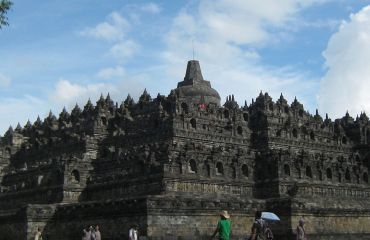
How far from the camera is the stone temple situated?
155 feet

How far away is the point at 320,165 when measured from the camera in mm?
64000

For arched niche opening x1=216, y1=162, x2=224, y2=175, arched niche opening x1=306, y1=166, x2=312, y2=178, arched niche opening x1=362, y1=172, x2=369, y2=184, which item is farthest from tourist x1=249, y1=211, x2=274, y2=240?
arched niche opening x1=362, y1=172, x2=369, y2=184

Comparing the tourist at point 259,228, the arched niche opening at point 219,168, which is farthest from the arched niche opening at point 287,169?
the tourist at point 259,228

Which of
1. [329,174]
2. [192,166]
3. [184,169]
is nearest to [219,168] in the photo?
[192,166]

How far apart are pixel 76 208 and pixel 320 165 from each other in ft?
84.1

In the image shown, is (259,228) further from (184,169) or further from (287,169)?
(287,169)

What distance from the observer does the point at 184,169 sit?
184 feet

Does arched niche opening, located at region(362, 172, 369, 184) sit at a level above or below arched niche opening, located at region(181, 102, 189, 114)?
below

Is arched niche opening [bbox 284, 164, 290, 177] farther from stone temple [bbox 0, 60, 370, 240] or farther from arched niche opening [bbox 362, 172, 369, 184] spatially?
arched niche opening [bbox 362, 172, 369, 184]

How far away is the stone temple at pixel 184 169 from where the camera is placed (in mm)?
47156

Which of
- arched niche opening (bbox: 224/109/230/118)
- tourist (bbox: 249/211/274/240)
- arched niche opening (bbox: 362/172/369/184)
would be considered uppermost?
arched niche opening (bbox: 224/109/230/118)

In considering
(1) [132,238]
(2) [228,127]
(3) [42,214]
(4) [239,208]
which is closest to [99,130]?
(2) [228,127]

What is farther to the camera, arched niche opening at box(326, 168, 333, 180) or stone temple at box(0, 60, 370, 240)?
arched niche opening at box(326, 168, 333, 180)

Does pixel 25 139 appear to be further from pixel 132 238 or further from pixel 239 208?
pixel 132 238
